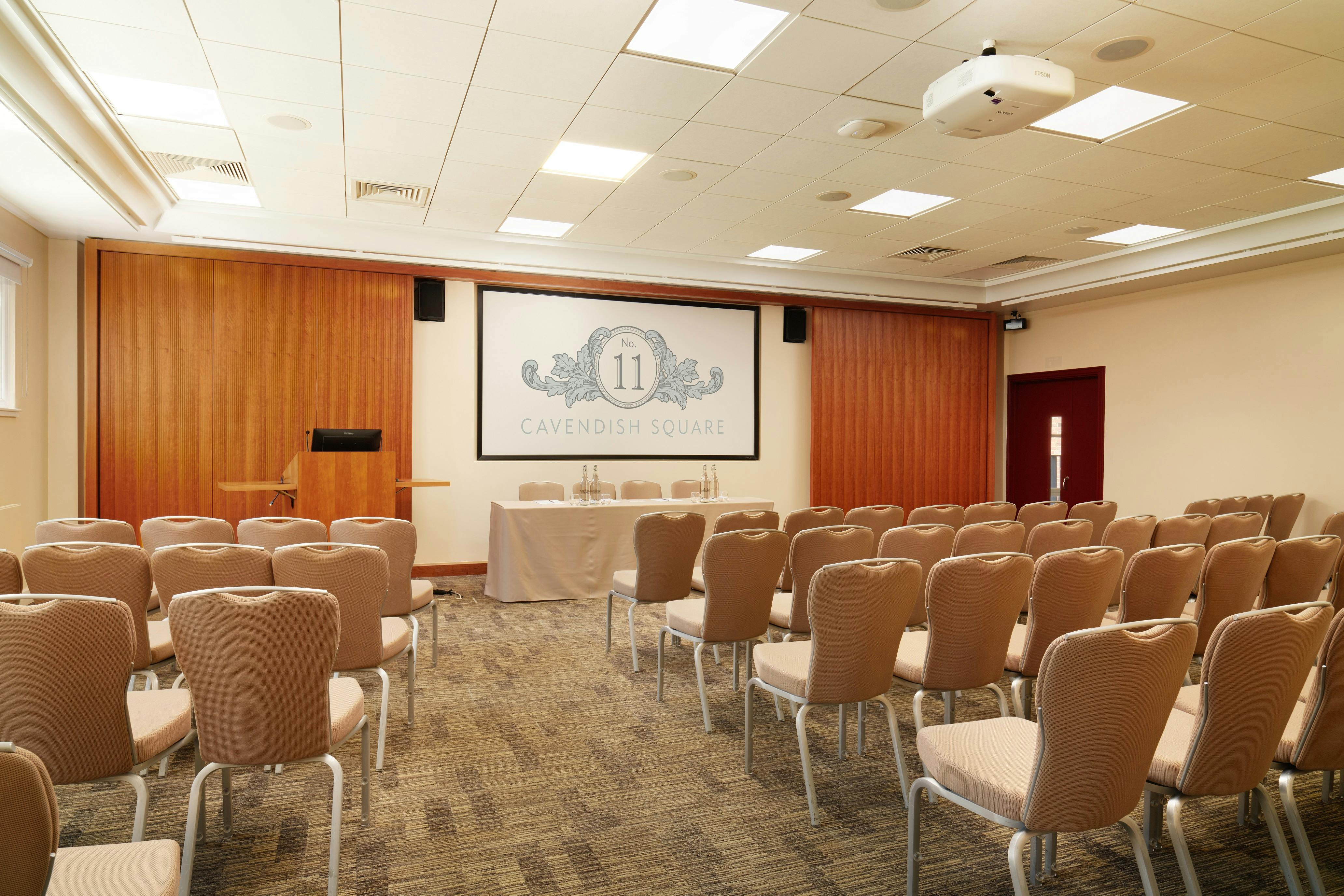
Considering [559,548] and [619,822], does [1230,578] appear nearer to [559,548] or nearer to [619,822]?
[619,822]

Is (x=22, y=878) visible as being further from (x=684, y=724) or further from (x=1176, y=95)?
(x=1176, y=95)

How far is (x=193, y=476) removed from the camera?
7.18 metres

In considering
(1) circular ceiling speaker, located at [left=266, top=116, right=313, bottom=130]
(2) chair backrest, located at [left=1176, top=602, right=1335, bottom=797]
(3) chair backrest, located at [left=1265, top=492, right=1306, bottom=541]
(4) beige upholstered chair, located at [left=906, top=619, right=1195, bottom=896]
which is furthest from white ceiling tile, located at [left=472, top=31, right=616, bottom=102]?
(3) chair backrest, located at [left=1265, top=492, right=1306, bottom=541]

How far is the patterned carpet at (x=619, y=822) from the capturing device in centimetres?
245

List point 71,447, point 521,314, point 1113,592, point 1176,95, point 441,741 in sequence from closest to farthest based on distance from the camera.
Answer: point 1113,592
point 441,741
point 1176,95
point 71,447
point 521,314

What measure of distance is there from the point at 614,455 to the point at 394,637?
5368 millimetres

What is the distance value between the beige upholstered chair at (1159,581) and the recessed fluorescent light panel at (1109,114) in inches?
102

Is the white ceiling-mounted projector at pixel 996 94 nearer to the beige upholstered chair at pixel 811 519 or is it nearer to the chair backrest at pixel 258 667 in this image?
the beige upholstered chair at pixel 811 519

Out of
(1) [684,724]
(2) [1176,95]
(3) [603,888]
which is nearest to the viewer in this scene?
(3) [603,888]

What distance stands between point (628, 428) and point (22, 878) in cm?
769

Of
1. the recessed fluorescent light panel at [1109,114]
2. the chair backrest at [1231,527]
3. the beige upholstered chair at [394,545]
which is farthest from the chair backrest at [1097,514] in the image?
the beige upholstered chair at [394,545]

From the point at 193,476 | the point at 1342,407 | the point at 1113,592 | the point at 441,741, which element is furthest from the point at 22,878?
the point at 1342,407

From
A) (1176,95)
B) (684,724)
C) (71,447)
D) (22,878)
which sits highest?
(1176,95)

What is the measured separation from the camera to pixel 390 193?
636cm
